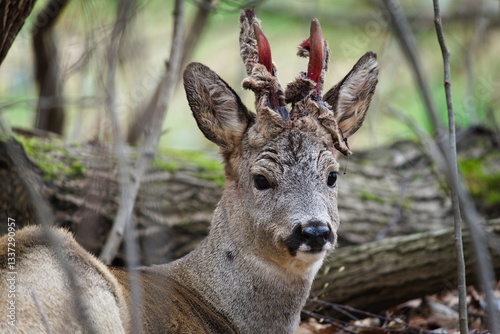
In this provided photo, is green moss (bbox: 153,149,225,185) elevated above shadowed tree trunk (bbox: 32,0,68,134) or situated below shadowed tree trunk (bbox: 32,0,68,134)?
below

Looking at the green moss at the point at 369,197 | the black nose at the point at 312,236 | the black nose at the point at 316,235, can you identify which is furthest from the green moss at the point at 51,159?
the black nose at the point at 316,235

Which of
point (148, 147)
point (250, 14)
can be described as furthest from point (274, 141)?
point (148, 147)

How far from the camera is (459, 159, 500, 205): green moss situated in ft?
32.3

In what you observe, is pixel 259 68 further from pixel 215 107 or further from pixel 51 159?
pixel 51 159

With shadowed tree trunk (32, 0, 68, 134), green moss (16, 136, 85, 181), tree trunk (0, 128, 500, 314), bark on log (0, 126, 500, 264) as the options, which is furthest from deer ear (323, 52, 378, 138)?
shadowed tree trunk (32, 0, 68, 134)

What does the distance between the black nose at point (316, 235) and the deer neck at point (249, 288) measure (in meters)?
0.59

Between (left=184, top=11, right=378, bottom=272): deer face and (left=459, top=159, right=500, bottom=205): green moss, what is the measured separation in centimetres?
456

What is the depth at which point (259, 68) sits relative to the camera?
556 centimetres

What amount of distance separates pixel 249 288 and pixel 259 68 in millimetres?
1685

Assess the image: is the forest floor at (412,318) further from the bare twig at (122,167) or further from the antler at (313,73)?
the antler at (313,73)

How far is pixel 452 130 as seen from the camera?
203 inches

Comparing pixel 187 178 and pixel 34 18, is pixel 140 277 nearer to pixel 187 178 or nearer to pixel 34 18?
pixel 187 178

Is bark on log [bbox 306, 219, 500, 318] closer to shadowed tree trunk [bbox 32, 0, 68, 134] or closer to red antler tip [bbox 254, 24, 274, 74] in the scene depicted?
red antler tip [bbox 254, 24, 274, 74]

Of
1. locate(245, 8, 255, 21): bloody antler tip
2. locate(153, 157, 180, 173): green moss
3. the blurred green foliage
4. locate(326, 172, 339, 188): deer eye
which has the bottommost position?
locate(153, 157, 180, 173): green moss
